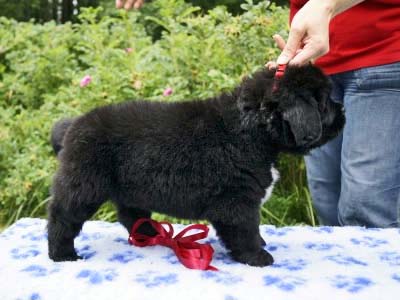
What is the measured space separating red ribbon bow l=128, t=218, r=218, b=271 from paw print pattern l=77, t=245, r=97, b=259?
0.20 meters

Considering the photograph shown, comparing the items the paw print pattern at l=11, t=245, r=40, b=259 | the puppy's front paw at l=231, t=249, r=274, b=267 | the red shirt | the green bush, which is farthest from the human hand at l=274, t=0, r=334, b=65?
the green bush

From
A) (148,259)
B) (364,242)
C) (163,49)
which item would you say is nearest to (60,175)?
(148,259)

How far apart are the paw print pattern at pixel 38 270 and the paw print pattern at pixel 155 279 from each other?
14.7 inches

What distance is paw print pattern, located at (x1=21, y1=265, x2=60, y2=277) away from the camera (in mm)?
2281

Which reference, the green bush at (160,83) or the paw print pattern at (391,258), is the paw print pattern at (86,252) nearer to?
the paw print pattern at (391,258)

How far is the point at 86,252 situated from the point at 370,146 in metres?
1.59

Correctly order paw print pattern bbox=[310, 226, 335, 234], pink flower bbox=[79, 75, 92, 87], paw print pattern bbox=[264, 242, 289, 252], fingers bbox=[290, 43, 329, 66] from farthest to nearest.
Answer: pink flower bbox=[79, 75, 92, 87], paw print pattern bbox=[310, 226, 335, 234], paw print pattern bbox=[264, 242, 289, 252], fingers bbox=[290, 43, 329, 66]

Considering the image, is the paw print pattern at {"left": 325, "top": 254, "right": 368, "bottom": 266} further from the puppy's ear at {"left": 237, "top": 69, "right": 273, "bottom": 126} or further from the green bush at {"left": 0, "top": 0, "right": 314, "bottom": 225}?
the green bush at {"left": 0, "top": 0, "right": 314, "bottom": 225}

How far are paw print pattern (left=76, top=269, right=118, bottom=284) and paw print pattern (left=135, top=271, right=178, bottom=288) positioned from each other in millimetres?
110

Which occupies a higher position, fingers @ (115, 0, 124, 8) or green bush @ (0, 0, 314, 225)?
fingers @ (115, 0, 124, 8)

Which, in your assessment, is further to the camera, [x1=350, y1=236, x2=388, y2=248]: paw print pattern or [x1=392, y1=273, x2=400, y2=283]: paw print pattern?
[x1=350, y1=236, x2=388, y2=248]: paw print pattern

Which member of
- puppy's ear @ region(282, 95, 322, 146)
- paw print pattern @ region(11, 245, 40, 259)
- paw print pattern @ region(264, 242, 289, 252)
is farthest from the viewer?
paw print pattern @ region(264, 242, 289, 252)

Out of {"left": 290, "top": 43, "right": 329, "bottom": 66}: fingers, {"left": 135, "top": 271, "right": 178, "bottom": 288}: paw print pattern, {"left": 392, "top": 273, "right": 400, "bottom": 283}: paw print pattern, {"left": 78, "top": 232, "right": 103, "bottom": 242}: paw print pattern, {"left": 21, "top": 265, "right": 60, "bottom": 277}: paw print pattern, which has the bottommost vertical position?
{"left": 392, "top": 273, "right": 400, "bottom": 283}: paw print pattern

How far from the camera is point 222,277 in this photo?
7.33ft
